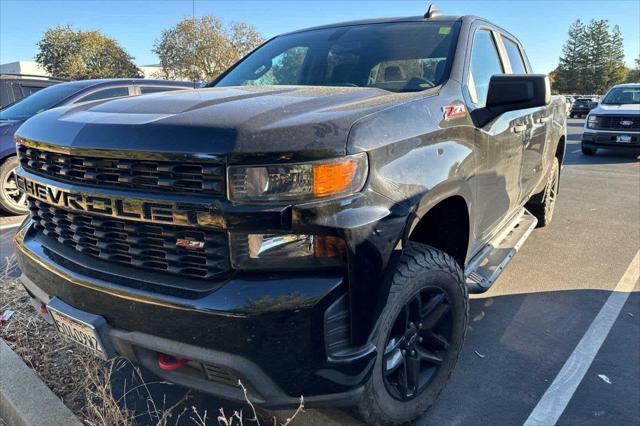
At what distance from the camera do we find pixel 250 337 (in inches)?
63.2

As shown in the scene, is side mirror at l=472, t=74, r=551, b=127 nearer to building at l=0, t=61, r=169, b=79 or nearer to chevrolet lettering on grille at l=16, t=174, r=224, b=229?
chevrolet lettering on grille at l=16, t=174, r=224, b=229

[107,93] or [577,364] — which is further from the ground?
[107,93]

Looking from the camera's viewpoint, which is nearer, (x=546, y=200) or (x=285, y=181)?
(x=285, y=181)

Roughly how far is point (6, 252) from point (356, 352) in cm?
420

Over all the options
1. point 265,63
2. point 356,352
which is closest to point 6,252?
point 265,63

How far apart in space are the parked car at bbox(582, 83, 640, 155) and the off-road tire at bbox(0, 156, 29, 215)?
1189 cm

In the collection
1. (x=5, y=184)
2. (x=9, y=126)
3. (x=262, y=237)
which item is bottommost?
(x=5, y=184)

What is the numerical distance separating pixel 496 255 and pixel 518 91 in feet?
4.15

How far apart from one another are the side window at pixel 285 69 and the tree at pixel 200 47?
35138mm

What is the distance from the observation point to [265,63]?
11.1ft

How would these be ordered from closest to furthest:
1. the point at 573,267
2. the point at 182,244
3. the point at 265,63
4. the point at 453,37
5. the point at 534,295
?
the point at 182,244, the point at 453,37, the point at 265,63, the point at 534,295, the point at 573,267

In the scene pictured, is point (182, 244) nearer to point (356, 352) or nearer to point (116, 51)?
point (356, 352)

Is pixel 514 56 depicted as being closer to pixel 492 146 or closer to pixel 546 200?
pixel 492 146

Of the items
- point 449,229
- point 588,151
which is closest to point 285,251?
point 449,229
